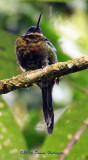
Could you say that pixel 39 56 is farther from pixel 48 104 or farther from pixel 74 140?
pixel 74 140

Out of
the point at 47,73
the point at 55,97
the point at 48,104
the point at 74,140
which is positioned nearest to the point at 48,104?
the point at 48,104

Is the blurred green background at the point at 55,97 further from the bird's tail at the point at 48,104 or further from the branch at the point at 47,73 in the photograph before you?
the branch at the point at 47,73

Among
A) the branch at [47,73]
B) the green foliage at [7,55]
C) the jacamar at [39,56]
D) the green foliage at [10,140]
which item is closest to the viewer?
the branch at [47,73]

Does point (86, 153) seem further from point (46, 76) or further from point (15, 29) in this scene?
point (15, 29)

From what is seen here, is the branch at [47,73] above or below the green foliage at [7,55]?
below

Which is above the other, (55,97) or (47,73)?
(55,97)

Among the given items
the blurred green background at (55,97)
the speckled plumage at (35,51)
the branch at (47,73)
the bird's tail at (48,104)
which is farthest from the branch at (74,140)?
the branch at (47,73)
